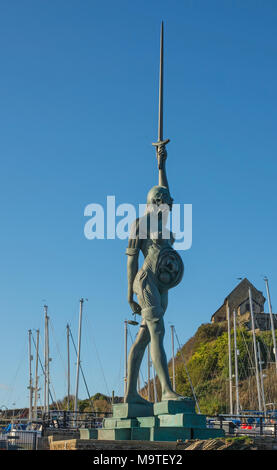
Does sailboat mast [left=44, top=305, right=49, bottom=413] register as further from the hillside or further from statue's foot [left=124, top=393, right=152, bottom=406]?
statue's foot [left=124, top=393, right=152, bottom=406]

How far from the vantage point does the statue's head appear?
41.9 feet

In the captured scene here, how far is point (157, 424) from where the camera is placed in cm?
1127

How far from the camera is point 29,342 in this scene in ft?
176

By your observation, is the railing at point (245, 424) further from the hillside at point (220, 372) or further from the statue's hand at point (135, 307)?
the hillside at point (220, 372)

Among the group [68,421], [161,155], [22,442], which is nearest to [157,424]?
[22,442]

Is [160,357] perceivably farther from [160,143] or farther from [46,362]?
[46,362]

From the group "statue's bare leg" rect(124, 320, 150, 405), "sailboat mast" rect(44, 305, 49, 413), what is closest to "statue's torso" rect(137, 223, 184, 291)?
"statue's bare leg" rect(124, 320, 150, 405)

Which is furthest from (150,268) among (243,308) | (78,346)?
(243,308)

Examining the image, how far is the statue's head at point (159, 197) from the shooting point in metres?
12.8

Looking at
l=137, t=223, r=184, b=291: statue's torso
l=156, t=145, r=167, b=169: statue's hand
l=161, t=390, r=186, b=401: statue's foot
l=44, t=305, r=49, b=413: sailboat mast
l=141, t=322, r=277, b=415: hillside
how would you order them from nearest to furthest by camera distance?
l=161, t=390, r=186, b=401: statue's foot
l=137, t=223, r=184, b=291: statue's torso
l=156, t=145, r=167, b=169: statue's hand
l=44, t=305, r=49, b=413: sailboat mast
l=141, t=322, r=277, b=415: hillside

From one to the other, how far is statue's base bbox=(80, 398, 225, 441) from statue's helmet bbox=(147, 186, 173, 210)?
384 centimetres

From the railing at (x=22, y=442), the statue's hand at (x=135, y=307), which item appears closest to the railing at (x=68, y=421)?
the railing at (x=22, y=442)

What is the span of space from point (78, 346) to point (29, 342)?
12.2 m

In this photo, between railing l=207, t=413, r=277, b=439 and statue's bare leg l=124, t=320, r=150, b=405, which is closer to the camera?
statue's bare leg l=124, t=320, r=150, b=405
